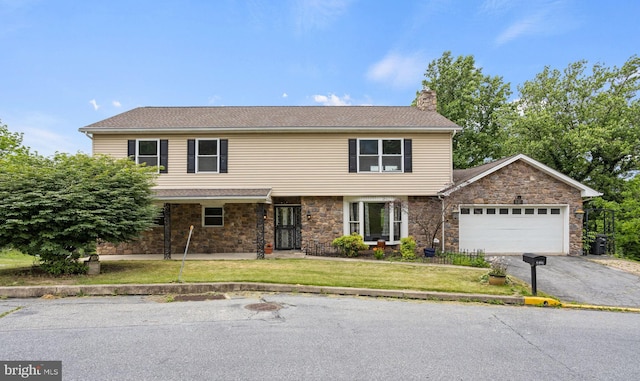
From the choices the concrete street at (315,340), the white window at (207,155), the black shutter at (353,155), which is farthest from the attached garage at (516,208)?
the white window at (207,155)

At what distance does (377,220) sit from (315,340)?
9970mm

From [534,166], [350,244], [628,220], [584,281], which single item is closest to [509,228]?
[534,166]

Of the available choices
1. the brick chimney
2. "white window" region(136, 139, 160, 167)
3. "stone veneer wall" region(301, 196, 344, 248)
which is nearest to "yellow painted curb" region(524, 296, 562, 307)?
"stone veneer wall" region(301, 196, 344, 248)

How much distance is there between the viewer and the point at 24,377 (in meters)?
3.92

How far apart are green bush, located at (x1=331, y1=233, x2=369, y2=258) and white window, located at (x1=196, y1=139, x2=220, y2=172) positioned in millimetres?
5870

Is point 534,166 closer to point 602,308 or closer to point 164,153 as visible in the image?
point 602,308

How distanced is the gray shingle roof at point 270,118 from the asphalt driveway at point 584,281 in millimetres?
6207

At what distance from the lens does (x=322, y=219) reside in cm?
1453

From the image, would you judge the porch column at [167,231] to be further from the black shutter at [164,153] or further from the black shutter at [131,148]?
the black shutter at [131,148]

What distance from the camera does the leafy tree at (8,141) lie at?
27.5 metres

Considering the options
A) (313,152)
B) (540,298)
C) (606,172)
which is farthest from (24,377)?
(606,172)

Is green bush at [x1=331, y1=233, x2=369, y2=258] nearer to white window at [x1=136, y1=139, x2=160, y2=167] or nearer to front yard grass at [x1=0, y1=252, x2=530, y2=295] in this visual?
front yard grass at [x1=0, y1=252, x2=530, y2=295]

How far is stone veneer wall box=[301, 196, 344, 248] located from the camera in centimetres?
1445

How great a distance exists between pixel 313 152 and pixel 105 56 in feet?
40.0
